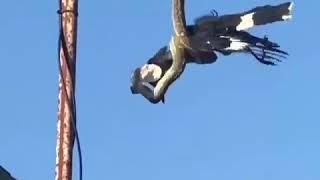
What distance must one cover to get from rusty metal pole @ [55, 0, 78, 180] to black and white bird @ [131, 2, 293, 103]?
598 mm

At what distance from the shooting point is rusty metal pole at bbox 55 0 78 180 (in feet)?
19.9

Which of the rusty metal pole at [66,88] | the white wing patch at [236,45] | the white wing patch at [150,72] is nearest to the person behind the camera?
the rusty metal pole at [66,88]

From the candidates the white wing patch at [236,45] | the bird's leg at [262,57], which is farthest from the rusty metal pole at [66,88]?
the bird's leg at [262,57]

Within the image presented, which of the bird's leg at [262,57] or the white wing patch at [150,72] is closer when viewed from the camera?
the bird's leg at [262,57]

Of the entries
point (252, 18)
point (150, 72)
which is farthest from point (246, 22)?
point (150, 72)

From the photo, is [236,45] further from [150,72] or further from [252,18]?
[150,72]

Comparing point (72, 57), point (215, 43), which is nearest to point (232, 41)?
point (215, 43)

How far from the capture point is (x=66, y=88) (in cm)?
621

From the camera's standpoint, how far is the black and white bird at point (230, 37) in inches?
251

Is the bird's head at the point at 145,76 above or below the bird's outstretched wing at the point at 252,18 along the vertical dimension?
below

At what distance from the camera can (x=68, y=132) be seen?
6129mm

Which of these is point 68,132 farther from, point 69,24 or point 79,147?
point 69,24

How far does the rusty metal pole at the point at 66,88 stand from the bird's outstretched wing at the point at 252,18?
87 centimetres

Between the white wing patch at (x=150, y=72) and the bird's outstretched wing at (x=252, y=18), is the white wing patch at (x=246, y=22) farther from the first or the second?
the white wing patch at (x=150, y=72)
